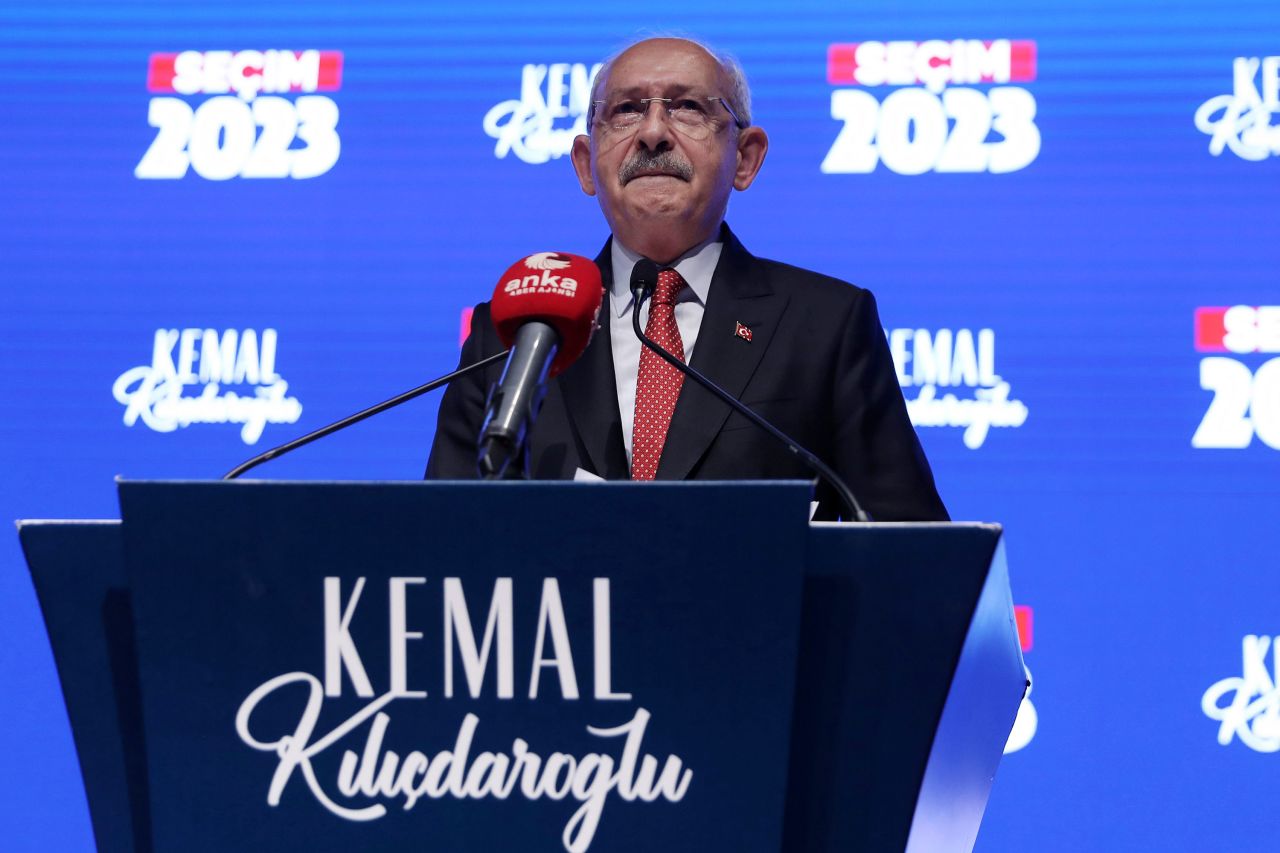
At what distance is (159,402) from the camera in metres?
2.79

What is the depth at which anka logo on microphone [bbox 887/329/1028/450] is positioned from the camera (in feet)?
8.51

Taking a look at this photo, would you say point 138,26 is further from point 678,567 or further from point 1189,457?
point 678,567

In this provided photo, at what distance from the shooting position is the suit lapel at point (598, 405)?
64.4 inches

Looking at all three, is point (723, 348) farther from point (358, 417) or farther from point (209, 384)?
point (209, 384)

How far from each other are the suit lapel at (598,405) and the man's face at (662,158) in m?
0.13

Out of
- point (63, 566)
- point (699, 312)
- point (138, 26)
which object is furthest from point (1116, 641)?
point (138, 26)

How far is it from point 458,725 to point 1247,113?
225 centimetres

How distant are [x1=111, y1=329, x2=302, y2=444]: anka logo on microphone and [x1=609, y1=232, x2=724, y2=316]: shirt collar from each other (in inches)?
43.2

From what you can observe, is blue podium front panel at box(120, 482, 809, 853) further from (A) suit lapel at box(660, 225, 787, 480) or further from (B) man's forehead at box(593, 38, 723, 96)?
(B) man's forehead at box(593, 38, 723, 96)

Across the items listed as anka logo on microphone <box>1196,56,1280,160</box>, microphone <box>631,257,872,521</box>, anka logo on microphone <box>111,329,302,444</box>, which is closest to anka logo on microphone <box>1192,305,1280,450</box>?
anka logo on microphone <box>1196,56,1280,160</box>

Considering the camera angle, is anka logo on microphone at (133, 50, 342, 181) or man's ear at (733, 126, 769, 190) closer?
man's ear at (733, 126, 769, 190)

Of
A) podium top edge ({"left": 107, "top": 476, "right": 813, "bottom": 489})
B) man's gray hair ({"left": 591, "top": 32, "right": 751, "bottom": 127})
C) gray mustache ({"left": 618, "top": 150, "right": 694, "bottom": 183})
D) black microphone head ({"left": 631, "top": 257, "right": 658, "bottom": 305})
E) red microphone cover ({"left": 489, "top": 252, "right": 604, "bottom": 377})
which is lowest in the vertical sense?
Answer: podium top edge ({"left": 107, "top": 476, "right": 813, "bottom": 489})

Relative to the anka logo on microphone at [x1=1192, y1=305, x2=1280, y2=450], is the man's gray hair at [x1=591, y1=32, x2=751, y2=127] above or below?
above

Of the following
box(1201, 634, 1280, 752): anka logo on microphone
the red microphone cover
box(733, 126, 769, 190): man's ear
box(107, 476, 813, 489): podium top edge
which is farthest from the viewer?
box(1201, 634, 1280, 752): anka logo on microphone
